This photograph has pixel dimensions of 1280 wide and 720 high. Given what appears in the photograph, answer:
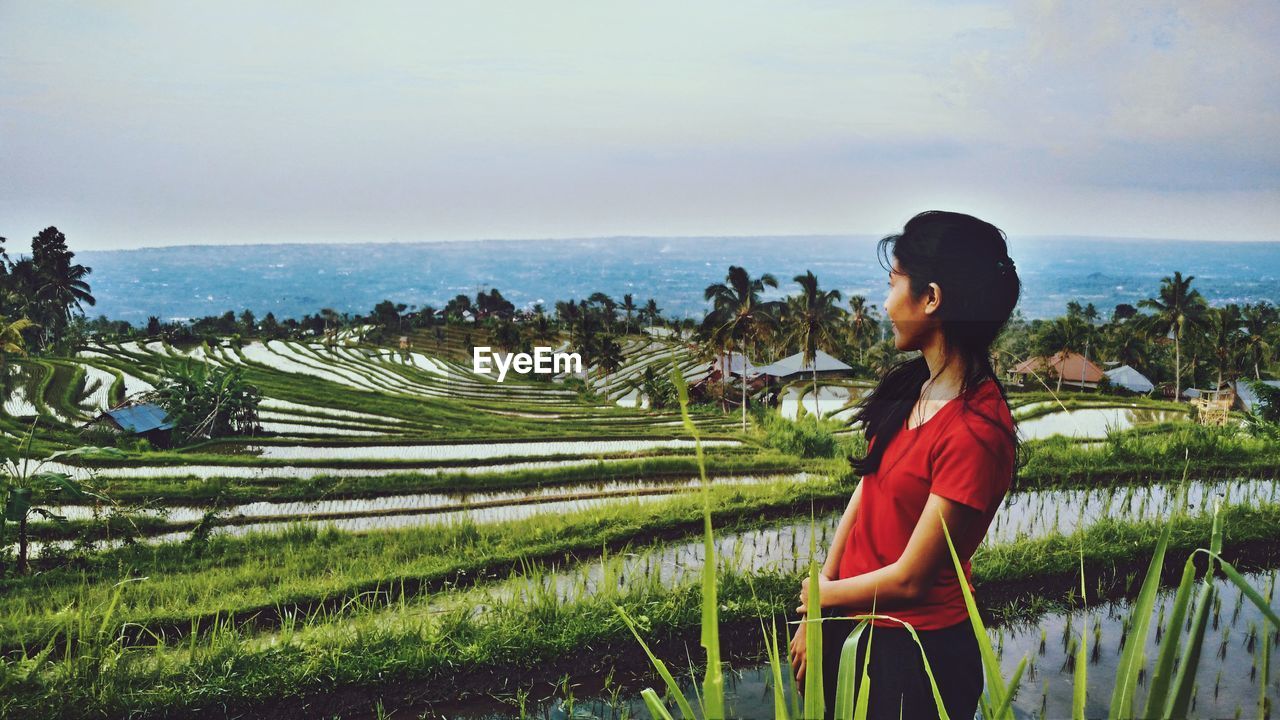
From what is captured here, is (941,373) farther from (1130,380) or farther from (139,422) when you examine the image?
(1130,380)

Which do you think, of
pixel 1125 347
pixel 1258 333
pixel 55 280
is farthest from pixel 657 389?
pixel 1258 333

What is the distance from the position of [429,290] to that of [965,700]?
1874cm

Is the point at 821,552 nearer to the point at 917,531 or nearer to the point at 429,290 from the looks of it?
the point at 917,531

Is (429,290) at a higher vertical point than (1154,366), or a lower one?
higher

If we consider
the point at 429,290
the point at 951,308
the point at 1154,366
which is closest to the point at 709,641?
the point at 951,308

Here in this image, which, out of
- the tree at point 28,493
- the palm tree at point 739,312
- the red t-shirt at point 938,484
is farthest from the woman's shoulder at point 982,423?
the palm tree at point 739,312

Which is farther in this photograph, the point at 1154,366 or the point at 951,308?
the point at 1154,366

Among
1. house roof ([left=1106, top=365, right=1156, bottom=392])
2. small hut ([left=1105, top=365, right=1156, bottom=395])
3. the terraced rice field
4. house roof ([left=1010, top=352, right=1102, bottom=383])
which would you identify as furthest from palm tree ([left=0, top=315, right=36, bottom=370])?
house roof ([left=1010, top=352, right=1102, bottom=383])

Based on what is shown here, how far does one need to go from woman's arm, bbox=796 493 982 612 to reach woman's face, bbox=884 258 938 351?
9.6 inches

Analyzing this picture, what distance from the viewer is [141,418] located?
6543 mm

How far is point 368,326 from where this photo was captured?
12.7 metres

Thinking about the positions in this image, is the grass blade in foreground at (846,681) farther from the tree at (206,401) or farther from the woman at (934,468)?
the tree at (206,401)

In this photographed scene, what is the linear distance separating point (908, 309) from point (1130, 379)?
15943 millimetres

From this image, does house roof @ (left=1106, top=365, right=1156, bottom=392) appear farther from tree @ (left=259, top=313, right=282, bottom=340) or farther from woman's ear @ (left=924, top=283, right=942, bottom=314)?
woman's ear @ (left=924, top=283, right=942, bottom=314)
